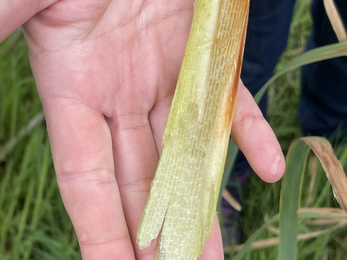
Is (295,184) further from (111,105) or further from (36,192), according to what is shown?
(36,192)

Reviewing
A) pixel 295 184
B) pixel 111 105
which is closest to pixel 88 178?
pixel 111 105

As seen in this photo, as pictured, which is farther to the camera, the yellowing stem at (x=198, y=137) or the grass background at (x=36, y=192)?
the grass background at (x=36, y=192)

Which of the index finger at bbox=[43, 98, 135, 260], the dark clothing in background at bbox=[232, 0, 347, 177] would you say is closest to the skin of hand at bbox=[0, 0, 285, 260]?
the index finger at bbox=[43, 98, 135, 260]

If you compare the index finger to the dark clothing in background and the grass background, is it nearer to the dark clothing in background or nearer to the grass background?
the grass background

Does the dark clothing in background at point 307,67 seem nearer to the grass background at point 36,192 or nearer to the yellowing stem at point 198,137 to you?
the grass background at point 36,192

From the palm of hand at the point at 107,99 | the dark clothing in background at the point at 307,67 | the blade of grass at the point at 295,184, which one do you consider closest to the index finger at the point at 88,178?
the palm of hand at the point at 107,99

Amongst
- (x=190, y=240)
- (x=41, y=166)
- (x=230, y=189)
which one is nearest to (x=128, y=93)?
(x=190, y=240)
